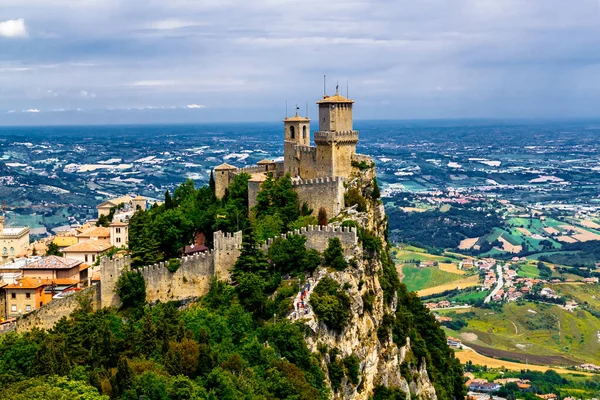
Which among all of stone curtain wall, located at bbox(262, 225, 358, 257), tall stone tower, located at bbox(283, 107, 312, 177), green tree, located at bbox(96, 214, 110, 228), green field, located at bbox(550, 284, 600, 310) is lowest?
green field, located at bbox(550, 284, 600, 310)

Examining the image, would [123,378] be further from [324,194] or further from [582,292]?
[582,292]

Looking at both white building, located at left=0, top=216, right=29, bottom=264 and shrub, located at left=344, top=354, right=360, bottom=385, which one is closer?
shrub, located at left=344, top=354, right=360, bottom=385

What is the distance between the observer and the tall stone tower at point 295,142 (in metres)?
64.7

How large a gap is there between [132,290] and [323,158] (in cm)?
1756

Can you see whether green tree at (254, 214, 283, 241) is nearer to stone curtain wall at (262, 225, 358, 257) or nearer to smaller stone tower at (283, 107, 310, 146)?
stone curtain wall at (262, 225, 358, 257)

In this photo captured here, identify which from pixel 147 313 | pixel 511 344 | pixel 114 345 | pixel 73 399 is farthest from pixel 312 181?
pixel 511 344

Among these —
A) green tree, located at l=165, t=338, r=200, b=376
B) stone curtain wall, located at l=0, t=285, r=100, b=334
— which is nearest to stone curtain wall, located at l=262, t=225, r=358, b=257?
green tree, located at l=165, t=338, r=200, b=376

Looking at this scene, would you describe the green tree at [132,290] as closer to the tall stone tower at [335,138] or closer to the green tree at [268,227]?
the green tree at [268,227]

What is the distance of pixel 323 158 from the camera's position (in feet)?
205

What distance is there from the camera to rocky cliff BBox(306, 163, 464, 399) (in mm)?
50375

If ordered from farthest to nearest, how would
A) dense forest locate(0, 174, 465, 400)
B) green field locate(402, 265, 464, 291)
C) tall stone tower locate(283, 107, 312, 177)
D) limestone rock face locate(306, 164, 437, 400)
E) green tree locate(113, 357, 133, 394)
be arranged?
green field locate(402, 265, 464, 291)
tall stone tower locate(283, 107, 312, 177)
limestone rock face locate(306, 164, 437, 400)
dense forest locate(0, 174, 465, 400)
green tree locate(113, 357, 133, 394)

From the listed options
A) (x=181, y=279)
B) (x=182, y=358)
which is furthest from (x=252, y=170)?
(x=182, y=358)

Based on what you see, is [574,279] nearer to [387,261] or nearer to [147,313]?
[387,261]

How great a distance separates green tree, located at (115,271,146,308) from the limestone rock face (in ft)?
37.7
